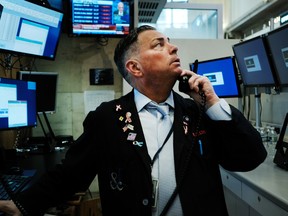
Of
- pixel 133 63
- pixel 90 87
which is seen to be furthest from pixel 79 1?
pixel 133 63

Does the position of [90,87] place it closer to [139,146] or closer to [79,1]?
[79,1]

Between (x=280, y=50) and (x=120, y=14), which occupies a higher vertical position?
(x=120, y=14)

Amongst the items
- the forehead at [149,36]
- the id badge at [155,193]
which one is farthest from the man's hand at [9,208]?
the forehead at [149,36]

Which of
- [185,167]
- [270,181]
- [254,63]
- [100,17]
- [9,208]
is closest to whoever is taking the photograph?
[9,208]

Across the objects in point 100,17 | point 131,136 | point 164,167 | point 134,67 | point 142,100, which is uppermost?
point 100,17

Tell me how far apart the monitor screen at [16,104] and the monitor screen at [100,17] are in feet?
2.52

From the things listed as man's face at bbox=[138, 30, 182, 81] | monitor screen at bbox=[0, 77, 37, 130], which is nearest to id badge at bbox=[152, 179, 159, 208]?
man's face at bbox=[138, 30, 182, 81]

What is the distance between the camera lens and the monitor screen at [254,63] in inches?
82.7

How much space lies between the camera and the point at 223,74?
2576 millimetres

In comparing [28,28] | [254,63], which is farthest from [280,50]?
[28,28]

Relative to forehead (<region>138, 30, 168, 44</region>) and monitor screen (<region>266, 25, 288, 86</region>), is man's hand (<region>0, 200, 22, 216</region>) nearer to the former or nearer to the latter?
forehead (<region>138, 30, 168, 44</region>)

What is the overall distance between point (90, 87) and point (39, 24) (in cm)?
80

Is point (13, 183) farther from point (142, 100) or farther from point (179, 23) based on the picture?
point (179, 23)

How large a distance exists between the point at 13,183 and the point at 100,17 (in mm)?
1681
